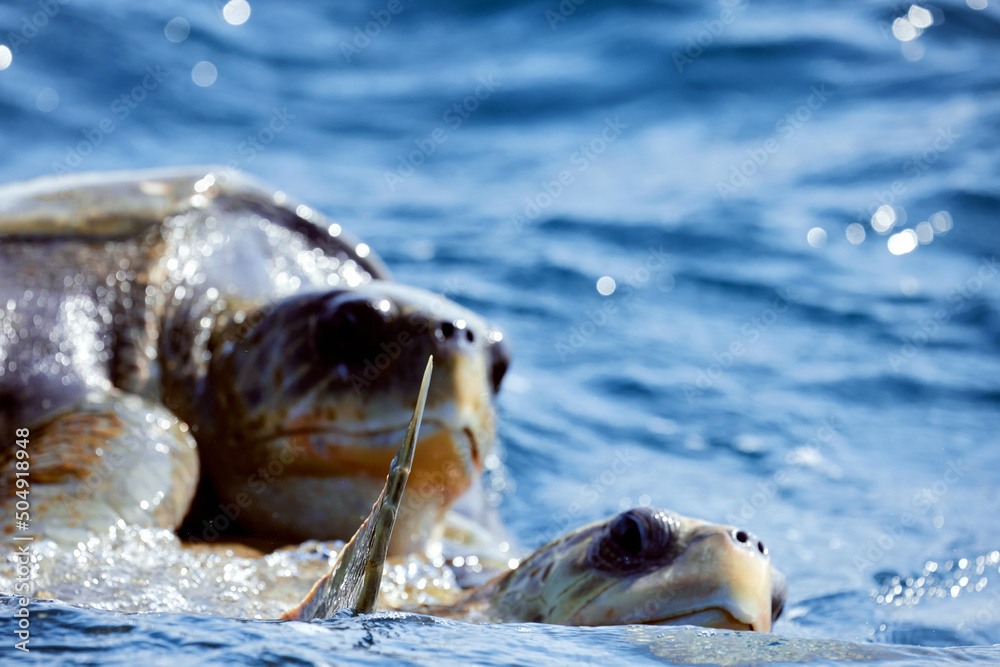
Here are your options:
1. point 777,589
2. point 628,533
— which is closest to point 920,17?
point 777,589

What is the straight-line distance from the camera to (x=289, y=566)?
2557 millimetres

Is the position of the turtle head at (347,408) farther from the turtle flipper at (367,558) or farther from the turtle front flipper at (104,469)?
the turtle flipper at (367,558)

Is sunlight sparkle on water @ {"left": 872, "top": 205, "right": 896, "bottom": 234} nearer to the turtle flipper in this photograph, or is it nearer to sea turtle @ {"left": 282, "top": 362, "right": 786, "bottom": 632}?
sea turtle @ {"left": 282, "top": 362, "right": 786, "bottom": 632}

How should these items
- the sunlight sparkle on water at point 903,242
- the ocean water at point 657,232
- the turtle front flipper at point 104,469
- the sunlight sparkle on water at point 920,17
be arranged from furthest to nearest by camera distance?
the sunlight sparkle on water at point 920,17 < the sunlight sparkle on water at point 903,242 < the ocean water at point 657,232 < the turtle front flipper at point 104,469

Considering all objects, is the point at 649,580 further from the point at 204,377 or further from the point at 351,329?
the point at 204,377

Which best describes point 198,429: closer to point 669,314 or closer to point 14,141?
point 669,314

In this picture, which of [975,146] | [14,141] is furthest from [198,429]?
[975,146]

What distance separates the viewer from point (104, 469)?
2662mm

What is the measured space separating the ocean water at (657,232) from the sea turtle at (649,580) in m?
0.20

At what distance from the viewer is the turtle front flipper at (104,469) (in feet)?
8.16

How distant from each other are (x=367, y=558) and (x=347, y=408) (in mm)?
1416

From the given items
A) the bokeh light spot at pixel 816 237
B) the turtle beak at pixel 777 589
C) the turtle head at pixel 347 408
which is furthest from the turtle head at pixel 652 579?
the bokeh light spot at pixel 816 237

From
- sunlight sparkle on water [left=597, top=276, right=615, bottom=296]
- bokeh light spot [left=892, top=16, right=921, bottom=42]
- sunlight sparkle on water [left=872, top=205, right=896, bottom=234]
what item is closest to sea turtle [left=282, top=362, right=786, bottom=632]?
sunlight sparkle on water [left=597, top=276, right=615, bottom=296]

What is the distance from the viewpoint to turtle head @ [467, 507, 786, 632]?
208cm
